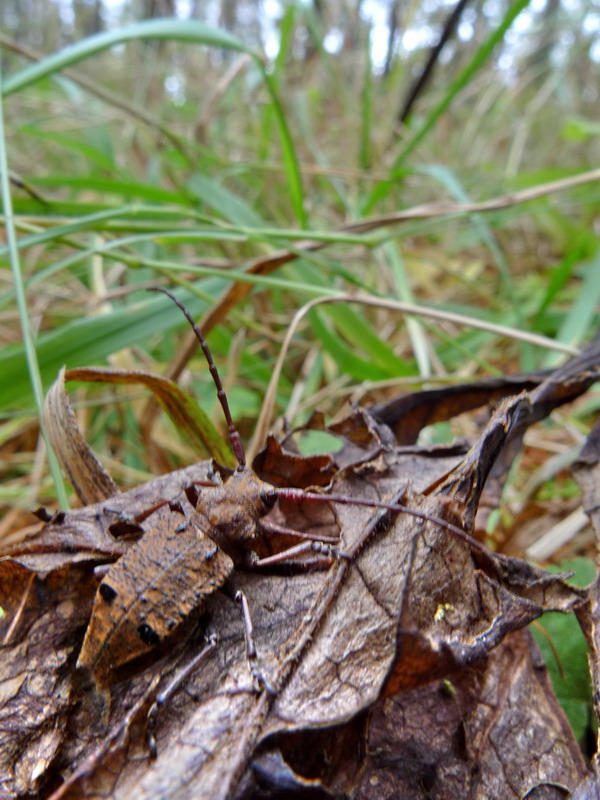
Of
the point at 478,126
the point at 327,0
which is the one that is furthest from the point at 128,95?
the point at 478,126

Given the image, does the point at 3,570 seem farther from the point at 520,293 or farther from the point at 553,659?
the point at 520,293

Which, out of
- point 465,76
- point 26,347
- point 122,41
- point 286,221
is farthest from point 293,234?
point 286,221

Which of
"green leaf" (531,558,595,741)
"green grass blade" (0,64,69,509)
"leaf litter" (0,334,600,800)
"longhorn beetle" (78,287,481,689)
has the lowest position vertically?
"green leaf" (531,558,595,741)

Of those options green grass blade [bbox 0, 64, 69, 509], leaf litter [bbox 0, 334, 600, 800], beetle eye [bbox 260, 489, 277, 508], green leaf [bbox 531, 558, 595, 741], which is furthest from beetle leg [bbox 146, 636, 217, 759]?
green leaf [bbox 531, 558, 595, 741]

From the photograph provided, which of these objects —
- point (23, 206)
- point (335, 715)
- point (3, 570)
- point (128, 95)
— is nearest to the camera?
Answer: point (335, 715)

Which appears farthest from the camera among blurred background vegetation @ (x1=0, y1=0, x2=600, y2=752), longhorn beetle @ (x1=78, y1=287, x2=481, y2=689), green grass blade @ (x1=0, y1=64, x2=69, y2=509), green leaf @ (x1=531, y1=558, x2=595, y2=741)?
blurred background vegetation @ (x1=0, y1=0, x2=600, y2=752)

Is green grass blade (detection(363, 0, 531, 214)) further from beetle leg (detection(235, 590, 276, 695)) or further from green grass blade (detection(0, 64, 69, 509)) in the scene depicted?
beetle leg (detection(235, 590, 276, 695))

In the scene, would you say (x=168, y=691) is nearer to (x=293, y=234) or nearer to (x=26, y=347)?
(x=26, y=347)
